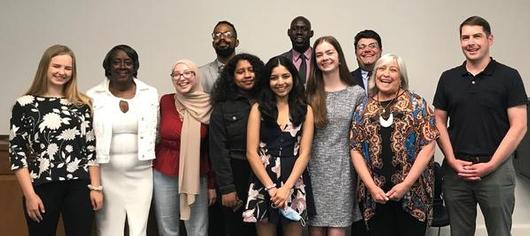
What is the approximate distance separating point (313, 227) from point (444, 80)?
1071mm

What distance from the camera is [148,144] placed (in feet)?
8.55

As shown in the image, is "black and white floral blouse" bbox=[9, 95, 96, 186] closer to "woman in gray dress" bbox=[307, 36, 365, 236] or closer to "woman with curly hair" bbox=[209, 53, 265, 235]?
"woman with curly hair" bbox=[209, 53, 265, 235]

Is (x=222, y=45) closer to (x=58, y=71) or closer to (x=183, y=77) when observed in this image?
(x=183, y=77)

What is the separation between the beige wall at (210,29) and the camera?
3820mm

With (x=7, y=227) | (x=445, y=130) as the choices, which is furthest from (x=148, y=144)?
(x=445, y=130)

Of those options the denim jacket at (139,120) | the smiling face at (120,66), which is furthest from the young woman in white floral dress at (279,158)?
the smiling face at (120,66)

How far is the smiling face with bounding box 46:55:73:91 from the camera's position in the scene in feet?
7.81

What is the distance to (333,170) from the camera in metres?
2.53

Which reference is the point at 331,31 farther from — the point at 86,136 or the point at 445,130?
the point at 86,136

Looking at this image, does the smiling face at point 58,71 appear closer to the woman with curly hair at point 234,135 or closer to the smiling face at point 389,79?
the woman with curly hair at point 234,135

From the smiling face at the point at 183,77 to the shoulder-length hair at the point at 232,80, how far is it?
0.15m

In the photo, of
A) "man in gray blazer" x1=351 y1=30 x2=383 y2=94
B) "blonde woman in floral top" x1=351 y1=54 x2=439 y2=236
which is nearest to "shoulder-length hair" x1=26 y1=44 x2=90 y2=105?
"blonde woman in floral top" x1=351 y1=54 x2=439 y2=236

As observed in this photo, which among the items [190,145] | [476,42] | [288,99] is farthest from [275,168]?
[476,42]

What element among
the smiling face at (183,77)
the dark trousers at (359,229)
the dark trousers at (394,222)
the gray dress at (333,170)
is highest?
the smiling face at (183,77)
